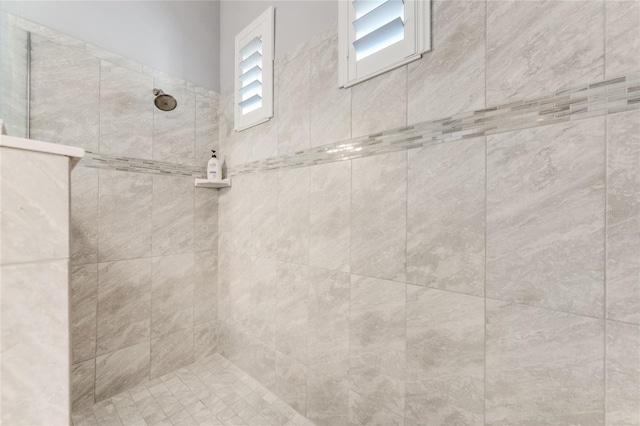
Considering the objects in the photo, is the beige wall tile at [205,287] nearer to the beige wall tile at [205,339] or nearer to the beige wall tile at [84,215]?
the beige wall tile at [205,339]

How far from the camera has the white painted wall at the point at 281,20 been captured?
4.73 ft

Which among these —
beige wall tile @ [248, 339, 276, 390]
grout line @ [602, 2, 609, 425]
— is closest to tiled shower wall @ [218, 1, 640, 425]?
grout line @ [602, 2, 609, 425]

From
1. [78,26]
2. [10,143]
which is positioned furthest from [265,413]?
[78,26]

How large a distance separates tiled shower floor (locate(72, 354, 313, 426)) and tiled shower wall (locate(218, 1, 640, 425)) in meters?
0.14

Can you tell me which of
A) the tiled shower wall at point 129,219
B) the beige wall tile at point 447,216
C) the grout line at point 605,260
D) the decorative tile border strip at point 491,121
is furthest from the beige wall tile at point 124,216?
the grout line at point 605,260

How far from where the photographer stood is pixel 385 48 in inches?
46.1

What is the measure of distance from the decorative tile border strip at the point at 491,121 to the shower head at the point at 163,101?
0.43 meters

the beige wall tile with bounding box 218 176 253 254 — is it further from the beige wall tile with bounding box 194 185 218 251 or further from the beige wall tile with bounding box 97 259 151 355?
the beige wall tile with bounding box 97 259 151 355

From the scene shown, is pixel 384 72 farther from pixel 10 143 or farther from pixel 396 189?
pixel 10 143

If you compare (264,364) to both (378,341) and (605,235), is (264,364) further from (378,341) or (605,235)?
(605,235)

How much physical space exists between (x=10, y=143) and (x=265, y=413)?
161 cm

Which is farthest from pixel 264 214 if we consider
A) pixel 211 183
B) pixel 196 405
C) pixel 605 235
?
pixel 605 235

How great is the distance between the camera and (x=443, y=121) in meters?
1.03

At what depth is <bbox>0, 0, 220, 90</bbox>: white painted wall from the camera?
1.48 metres
